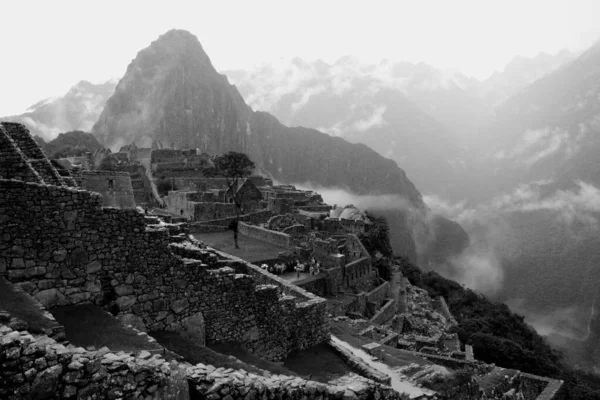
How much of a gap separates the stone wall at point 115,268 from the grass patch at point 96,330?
0.31 metres

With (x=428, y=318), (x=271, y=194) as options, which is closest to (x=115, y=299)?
(x=428, y=318)

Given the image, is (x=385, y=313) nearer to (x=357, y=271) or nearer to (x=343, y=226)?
(x=357, y=271)

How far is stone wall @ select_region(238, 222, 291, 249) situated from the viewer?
32.8 metres

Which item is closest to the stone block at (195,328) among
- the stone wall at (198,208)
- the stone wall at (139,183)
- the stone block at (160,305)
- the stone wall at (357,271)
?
the stone block at (160,305)

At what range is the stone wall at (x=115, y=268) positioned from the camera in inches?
285

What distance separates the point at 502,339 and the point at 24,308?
122 ft

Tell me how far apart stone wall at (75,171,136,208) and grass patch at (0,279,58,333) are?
524 inches

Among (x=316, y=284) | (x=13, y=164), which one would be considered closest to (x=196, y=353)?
(x=13, y=164)

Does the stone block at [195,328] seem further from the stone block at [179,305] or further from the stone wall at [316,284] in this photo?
the stone wall at [316,284]

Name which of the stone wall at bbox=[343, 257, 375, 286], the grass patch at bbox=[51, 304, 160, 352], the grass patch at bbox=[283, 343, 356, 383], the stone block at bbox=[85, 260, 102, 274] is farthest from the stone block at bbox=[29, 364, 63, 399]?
the stone wall at bbox=[343, 257, 375, 286]

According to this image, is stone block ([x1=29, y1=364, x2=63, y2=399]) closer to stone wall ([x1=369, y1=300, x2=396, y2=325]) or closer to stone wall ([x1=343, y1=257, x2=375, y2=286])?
stone wall ([x1=369, y1=300, x2=396, y2=325])

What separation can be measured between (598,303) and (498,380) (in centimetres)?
5828

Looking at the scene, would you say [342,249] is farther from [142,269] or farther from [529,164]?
[529,164]

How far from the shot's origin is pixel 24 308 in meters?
6.22
